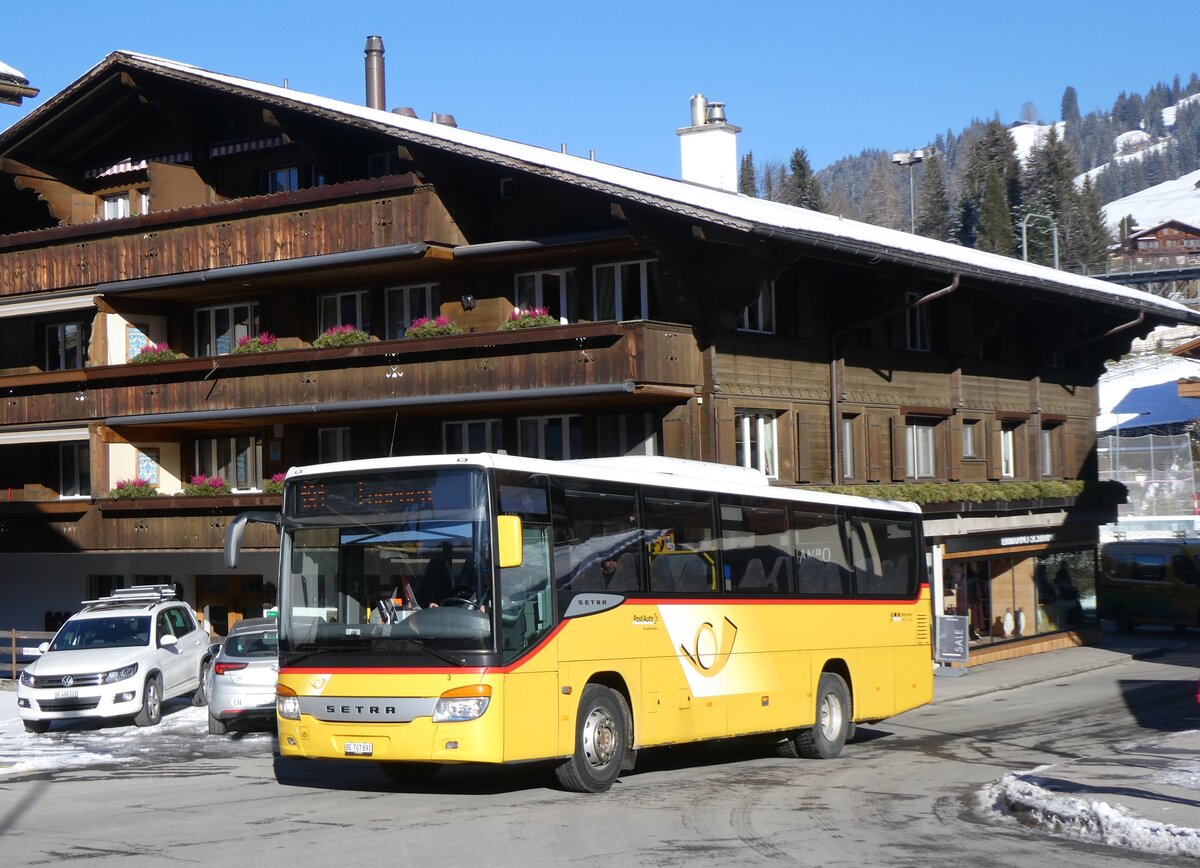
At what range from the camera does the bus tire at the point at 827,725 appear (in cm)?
1841

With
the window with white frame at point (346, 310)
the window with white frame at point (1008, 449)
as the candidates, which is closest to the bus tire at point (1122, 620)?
the window with white frame at point (1008, 449)

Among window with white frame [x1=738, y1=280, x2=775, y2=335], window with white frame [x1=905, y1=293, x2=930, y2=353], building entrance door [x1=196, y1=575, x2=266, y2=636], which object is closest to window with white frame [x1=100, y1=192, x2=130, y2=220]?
building entrance door [x1=196, y1=575, x2=266, y2=636]

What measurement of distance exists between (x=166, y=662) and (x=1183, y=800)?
16351mm

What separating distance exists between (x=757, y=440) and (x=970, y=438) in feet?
29.2

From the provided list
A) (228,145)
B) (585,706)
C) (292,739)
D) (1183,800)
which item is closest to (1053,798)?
(1183,800)

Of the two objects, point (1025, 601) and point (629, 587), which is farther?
point (1025, 601)

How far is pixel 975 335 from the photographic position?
1388 inches

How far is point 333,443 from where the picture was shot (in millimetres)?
33781

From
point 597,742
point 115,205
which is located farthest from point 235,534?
point 115,205

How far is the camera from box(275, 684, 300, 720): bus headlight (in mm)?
13555

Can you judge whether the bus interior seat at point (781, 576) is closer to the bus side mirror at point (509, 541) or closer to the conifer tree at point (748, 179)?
the bus side mirror at point (509, 541)

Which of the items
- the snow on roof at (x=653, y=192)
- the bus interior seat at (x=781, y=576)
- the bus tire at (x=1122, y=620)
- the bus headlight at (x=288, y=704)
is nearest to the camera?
the bus headlight at (x=288, y=704)

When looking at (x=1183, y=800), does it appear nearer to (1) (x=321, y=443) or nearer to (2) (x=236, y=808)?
(2) (x=236, y=808)

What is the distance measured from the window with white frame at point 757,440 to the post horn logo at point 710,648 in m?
11.9
